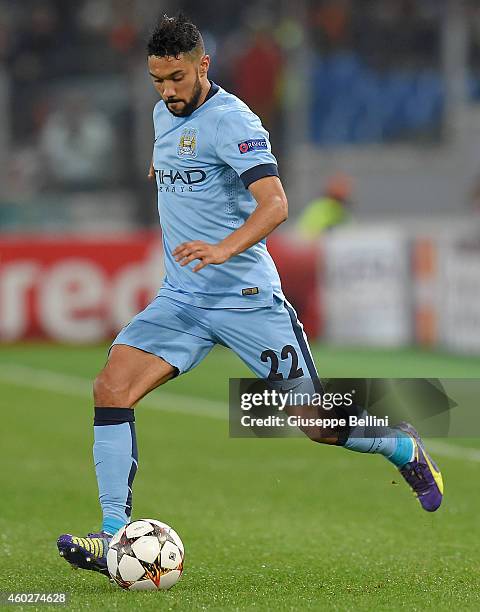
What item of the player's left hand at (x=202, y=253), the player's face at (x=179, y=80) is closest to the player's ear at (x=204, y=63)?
the player's face at (x=179, y=80)

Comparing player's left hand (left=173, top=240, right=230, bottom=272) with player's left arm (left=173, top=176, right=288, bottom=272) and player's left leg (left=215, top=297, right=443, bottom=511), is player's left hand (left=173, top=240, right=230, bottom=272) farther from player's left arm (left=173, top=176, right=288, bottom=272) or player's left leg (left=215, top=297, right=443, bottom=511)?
player's left leg (left=215, top=297, right=443, bottom=511)

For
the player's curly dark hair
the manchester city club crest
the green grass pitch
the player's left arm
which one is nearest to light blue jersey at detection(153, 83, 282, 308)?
the manchester city club crest

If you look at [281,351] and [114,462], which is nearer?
[114,462]

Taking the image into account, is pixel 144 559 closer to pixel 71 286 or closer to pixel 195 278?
pixel 195 278

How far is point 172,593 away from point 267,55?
16768 millimetres

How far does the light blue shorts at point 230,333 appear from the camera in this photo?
570 centimetres

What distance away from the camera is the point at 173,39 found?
5461mm

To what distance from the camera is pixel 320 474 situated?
8727 millimetres

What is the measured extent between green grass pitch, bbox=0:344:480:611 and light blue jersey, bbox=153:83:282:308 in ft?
3.83

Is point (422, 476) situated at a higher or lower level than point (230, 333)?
lower

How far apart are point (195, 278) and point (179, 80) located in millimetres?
804

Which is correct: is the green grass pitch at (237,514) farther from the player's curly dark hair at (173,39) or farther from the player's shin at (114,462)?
the player's curly dark hair at (173,39)

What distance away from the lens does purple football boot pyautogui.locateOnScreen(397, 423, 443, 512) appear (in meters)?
6.07

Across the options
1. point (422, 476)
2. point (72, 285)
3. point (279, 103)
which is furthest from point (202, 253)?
point (279, 103)
